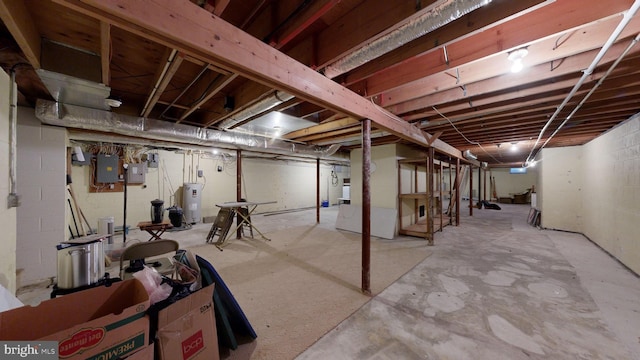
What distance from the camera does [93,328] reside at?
3.12 feet

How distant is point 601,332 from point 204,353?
3.02 meters

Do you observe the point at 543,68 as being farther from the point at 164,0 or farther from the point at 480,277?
the point at 164,0

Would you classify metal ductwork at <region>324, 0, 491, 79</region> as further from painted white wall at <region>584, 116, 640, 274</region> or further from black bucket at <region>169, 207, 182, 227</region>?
Answer: black bucket at <region>169, 207, 182, 227</region>

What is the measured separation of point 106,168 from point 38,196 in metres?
2.37

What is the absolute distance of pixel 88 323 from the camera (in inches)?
36.6

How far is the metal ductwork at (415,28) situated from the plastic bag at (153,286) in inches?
81.0

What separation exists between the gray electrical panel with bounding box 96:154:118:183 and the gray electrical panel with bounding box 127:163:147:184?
0.24 metres

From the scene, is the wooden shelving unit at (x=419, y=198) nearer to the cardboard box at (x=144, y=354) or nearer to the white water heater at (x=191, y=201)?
the cardboard box at (x=144, y=354)

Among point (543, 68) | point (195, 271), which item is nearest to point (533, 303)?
point (543, 68)

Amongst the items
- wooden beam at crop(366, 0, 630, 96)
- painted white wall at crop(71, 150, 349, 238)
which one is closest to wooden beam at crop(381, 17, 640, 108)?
wooden beam at crop(366, 0, 630, 96)

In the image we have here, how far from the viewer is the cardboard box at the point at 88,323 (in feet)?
3.01

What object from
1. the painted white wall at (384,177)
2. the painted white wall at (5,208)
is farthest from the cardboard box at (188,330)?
the painted white wall at (384,177)

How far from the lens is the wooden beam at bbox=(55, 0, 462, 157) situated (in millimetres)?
1024

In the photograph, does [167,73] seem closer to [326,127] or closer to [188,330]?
[188,330]
